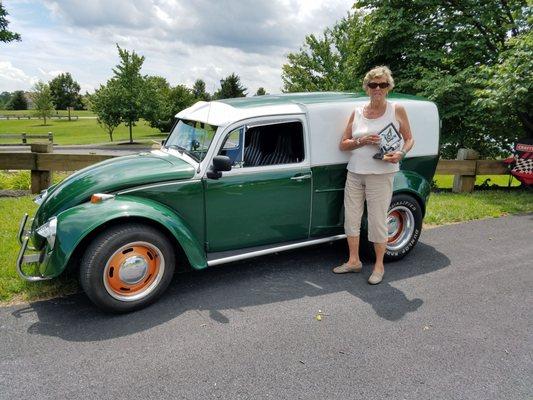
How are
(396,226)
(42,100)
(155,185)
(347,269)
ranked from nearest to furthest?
(155,185) → (347,269) → (396,226) → (42,100)

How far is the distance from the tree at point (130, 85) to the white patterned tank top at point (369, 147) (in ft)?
96.5

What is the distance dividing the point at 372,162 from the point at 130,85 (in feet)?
98.8

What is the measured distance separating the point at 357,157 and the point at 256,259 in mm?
1714

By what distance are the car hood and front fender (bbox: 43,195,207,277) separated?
0.58ft

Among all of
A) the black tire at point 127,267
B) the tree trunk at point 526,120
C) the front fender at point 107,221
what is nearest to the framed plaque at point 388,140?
the front fender at point 107,221

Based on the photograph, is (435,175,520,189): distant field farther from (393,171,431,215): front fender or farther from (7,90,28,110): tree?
(7,90,28,110): tree

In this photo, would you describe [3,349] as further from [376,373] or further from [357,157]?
[357,157]

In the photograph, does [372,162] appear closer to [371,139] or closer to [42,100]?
[371,139]

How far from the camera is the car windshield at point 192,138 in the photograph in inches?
164

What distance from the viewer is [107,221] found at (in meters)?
3.50

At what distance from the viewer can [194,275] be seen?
4473mm

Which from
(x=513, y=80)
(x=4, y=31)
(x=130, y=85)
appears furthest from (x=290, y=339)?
(x=130, y=85)

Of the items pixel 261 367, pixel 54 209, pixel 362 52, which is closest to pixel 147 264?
pixel 54 209

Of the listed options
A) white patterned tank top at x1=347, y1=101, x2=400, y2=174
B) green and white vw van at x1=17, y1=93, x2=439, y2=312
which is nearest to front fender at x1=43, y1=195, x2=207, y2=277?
green and white vw van at x1=17, y1=93, x2=439, y2=312
